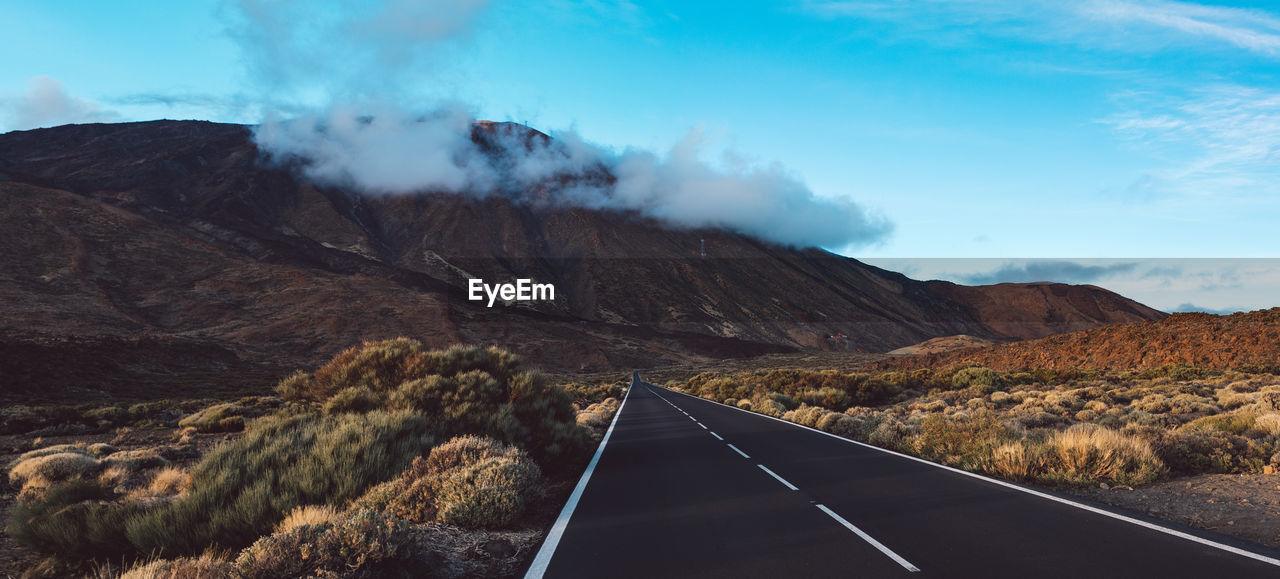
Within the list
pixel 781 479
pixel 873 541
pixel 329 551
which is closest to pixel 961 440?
pixel 781 479

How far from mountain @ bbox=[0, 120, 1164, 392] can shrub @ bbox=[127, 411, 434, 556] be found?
4373cm

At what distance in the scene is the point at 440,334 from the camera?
82.6 m


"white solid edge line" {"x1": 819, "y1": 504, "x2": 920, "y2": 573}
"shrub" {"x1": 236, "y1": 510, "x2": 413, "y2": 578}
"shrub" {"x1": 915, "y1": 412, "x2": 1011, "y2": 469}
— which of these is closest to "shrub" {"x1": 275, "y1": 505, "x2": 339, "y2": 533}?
"shrub" {"x1": 236, "y1": 510, "x2": 413, "y2": 578}

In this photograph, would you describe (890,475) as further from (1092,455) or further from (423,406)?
(423,406)

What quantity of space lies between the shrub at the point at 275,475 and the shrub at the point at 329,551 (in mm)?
1943

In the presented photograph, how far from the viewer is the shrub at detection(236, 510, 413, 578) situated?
4.28 m

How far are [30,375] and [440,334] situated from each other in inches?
1803

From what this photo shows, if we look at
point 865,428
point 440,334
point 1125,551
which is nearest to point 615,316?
point 440,334

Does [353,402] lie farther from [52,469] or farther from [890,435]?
[890,435]

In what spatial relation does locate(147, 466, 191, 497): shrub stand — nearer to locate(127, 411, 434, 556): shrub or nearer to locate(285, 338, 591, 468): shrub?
locate(127, 411, 434, 556): shrub

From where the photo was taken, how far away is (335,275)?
95.4m

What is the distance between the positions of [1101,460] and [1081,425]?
179 cm

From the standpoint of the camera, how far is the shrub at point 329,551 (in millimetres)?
4277

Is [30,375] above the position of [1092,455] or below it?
below
